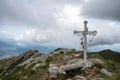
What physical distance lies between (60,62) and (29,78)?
805 cm

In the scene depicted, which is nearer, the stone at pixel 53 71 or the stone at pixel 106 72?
the stone at pixel 106 72

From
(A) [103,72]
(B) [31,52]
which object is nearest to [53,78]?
(A) [103,72]

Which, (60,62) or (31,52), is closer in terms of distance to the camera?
(60,62)

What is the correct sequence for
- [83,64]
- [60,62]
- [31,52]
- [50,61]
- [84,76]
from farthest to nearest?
[31,52], [50,61], [60,62], [83,64], [84,76]

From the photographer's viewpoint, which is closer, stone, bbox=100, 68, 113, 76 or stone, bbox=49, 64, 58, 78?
stone, bbox=100, 68, 113, 76

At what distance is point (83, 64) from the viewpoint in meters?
51.0

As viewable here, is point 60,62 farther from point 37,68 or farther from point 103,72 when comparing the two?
point 103,72

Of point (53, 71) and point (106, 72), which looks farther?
point (53, 71)

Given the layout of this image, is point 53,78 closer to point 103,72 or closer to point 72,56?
point 103,72

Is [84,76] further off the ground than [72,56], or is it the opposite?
[72,56]

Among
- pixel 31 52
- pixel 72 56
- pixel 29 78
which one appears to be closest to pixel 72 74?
pixel 29 78

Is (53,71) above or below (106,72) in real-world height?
above

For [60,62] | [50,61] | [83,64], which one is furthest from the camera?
[50,61]

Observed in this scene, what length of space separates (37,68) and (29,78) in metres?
5.11
